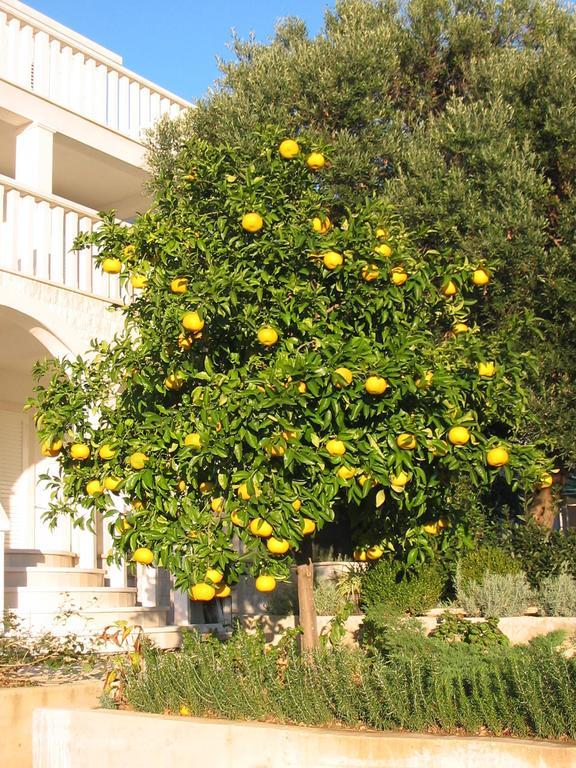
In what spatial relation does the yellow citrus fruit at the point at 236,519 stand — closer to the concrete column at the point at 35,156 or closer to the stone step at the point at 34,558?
the stone step at the point at 34,558

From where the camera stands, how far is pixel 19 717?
22.1 feet

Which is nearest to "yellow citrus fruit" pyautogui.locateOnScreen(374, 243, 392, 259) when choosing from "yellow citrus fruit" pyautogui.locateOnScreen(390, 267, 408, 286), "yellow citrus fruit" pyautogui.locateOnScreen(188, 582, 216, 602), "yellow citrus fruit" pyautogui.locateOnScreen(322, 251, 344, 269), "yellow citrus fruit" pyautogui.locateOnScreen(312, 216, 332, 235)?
"yellow citrus fruit" pyautogui.locateOnScreen(390, 267, 408, 286)

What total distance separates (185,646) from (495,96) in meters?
6.79

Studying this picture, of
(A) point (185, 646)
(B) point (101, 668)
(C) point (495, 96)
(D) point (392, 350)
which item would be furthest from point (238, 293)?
(C) point (495, 96)

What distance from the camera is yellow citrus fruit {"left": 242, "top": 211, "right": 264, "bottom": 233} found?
621cm

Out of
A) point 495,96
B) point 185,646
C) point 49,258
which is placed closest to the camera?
point 185,646

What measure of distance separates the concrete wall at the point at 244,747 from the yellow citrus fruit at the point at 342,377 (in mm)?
2016

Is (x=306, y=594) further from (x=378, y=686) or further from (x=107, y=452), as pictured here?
(x=107, y=452)

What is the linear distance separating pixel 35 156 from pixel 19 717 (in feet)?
24.4

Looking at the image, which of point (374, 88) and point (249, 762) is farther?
point (374, 88)

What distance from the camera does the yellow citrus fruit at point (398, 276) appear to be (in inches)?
248

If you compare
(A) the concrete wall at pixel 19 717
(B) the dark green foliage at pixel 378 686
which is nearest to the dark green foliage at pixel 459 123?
(B) the dark green foliage at pixel 378 686

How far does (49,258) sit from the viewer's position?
35.6 ft

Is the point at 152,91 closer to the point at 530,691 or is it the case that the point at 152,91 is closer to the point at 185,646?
the point at 185,646
